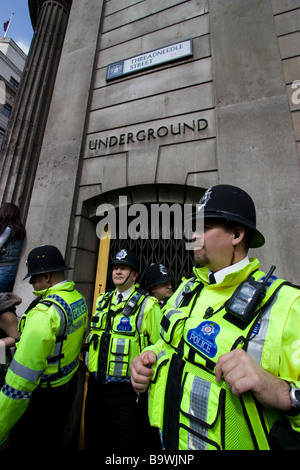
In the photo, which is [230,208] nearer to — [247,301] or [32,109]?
[247,301]

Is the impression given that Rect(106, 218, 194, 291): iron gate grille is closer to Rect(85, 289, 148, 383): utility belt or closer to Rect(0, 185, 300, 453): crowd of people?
Rect(0, 185, 300, 453): crowd of people

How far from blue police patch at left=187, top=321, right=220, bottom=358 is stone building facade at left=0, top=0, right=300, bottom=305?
93.5 inches

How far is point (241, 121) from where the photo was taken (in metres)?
3.90

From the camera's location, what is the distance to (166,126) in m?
4.50

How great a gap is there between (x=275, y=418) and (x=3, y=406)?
222 centimetres

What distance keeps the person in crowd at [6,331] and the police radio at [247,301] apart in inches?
113

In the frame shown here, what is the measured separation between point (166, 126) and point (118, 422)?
194 inches

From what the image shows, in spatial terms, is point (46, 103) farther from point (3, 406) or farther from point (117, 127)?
point (3, 406)

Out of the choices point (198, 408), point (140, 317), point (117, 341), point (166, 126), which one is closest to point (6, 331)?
point (117, 341)

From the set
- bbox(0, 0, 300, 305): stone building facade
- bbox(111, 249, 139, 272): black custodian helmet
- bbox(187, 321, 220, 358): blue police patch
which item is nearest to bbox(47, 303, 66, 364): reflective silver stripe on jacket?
bbox(111, 249, 139, 272): black custodian helmet

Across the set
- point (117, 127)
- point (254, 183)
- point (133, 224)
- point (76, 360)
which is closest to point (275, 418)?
point (76, 360)

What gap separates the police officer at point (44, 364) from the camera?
2.00 m

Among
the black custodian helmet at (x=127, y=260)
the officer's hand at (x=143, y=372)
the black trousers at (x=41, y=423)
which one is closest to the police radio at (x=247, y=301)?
the officer's hand at (x=143, y=372)

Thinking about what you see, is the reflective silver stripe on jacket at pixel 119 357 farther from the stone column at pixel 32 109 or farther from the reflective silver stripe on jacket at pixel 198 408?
the stone column at pixel 32 109
